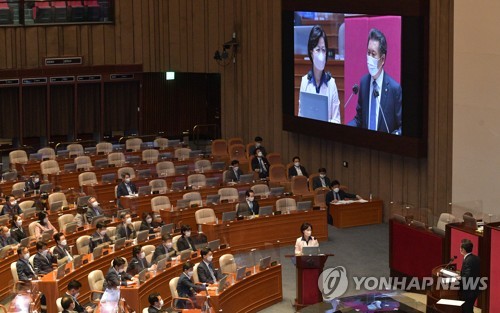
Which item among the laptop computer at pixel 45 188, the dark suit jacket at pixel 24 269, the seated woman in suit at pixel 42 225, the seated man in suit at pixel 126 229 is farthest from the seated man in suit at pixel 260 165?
the dark suit jacket at pixel 24 269

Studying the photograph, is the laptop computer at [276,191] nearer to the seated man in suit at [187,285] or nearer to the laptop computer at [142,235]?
the laptop computer at [142,235]

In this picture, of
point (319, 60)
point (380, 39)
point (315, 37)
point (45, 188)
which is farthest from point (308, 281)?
point (315, 37)

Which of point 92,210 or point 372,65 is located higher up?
point 372,65

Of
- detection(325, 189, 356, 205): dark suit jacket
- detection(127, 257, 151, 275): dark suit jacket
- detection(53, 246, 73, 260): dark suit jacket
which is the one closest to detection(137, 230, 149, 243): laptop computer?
detection(53, 246, 73, 260): dark suit jacket

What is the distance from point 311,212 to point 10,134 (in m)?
11.9

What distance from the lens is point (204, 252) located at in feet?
54.6

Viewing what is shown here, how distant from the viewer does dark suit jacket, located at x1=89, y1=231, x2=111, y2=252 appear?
60.1ft

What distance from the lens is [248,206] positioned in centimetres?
2139

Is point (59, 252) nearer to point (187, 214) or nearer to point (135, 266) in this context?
point (135, 266)

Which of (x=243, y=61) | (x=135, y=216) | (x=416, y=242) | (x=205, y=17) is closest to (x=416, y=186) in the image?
(x=416, y=242)

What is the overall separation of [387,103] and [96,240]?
728cm

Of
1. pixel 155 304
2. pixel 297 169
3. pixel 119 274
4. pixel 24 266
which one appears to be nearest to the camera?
pixel 155 304

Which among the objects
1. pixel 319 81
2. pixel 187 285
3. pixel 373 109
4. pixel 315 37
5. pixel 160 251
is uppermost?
pixel 315 37

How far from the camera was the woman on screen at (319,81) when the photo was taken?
24.5 metres
